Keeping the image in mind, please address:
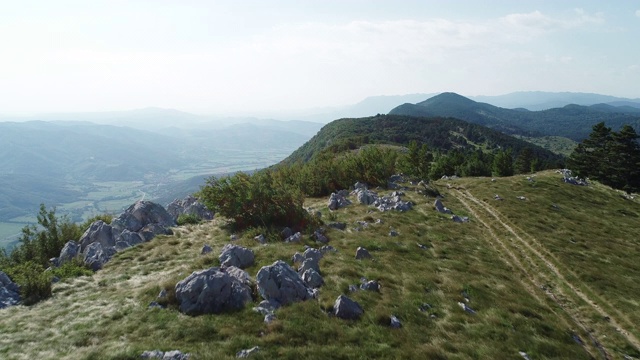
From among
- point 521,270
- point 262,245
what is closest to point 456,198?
point 521,270

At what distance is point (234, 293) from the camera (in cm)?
2064

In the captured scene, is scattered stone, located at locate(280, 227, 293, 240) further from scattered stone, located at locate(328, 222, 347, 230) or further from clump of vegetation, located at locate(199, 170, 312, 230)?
scattered stone, located at locate(328, 222, 347, 230)

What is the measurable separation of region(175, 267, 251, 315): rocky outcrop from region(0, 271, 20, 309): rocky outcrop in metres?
11.4

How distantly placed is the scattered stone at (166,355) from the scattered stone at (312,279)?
10.1 m

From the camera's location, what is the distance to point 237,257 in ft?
88.9

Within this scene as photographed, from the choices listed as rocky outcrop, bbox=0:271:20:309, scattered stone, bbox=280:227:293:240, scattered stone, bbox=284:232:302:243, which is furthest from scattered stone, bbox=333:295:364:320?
rocky outcrop, bbox=0:271:20:309

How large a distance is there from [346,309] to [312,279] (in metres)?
4.10

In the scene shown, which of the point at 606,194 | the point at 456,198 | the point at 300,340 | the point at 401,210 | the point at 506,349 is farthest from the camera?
the point at 606,194

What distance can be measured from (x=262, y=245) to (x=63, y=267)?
1637cm

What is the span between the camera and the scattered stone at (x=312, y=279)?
926 inches

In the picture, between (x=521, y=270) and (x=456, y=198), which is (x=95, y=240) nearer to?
(x=521, y=270)

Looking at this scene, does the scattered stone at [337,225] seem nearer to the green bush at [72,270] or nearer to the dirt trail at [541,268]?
the dirt trail at [541,268]

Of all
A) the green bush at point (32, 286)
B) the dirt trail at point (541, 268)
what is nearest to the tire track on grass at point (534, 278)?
the dirt trail at point (541, 268)

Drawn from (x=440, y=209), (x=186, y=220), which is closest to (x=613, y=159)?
(x=440, y=209)
